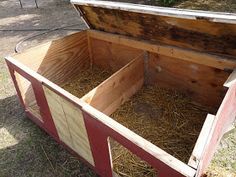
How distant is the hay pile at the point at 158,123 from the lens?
2420 millimetres

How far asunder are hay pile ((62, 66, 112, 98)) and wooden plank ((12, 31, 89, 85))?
74 mm

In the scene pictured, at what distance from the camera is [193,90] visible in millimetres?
2883

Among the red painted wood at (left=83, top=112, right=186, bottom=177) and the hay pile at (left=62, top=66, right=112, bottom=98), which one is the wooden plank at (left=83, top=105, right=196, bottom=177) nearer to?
the red painted wood at (left=83, top=112, right=186, bottom=177)

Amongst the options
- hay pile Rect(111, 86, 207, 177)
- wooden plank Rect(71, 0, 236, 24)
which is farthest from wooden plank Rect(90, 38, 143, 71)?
wooden plank Rect(71, 0, 236, 24)

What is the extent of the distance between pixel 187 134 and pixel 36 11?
6.19 m

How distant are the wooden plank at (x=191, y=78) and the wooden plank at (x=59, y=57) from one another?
0.94 meters

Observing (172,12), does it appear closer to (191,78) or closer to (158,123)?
(191,78)

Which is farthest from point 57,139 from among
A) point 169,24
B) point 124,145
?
point 169,24

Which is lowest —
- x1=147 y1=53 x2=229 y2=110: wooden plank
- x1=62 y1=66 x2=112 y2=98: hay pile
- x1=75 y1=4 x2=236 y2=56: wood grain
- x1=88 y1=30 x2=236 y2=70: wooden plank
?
x1=62 y1=66 x2=112 y2=98: hay pile

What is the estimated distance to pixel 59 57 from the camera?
3.27m

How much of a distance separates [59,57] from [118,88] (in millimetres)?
954

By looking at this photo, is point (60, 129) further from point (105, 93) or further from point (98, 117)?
point (98, 117)

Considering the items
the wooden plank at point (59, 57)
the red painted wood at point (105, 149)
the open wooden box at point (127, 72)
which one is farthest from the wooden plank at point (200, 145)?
the wooden plank at point (59, 57)

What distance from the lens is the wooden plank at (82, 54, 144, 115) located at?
8.18 feet
